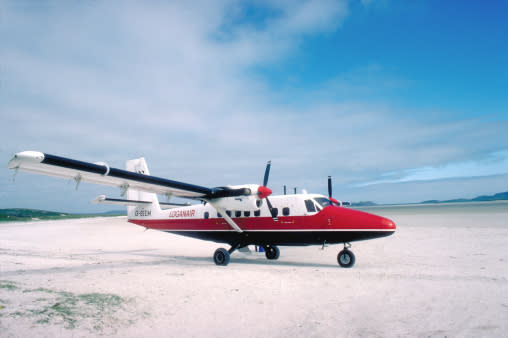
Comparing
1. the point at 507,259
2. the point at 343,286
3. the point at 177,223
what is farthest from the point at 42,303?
the point at 507,259

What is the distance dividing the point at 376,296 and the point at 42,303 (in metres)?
6.24

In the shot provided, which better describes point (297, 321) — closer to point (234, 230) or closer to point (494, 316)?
point (494, 316)

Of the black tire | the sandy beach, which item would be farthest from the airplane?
the sandy beach

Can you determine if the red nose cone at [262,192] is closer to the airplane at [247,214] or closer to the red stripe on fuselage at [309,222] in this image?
the airplane at [247,214]

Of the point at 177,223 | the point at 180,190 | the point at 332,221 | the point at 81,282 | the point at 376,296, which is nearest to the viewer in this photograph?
the point at 376,296

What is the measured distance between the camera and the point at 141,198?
1564 centimetres

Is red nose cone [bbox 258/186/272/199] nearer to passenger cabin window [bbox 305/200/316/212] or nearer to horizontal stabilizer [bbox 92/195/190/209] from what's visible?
passenger cabin window [bbox 305/200/316/212]

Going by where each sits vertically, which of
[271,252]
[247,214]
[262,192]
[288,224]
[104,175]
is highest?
[104,175]

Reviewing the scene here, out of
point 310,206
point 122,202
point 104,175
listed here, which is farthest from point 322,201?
point 122,202

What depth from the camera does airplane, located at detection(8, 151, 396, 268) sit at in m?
9.70

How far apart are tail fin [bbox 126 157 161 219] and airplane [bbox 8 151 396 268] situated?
1538mm

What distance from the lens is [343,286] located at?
7.39m

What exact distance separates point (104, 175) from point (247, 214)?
5.55m

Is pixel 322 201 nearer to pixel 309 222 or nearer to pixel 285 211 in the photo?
pixel 309 222
